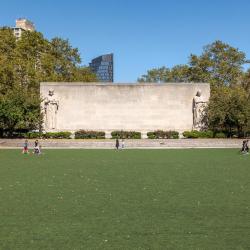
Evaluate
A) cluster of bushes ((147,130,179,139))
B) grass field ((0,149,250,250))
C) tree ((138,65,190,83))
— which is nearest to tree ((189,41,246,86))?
tree ((138,65,190,83))

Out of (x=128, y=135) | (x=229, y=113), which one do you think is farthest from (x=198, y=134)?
(x=128, y=135)

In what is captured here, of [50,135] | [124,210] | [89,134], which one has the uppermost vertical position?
[89,134]

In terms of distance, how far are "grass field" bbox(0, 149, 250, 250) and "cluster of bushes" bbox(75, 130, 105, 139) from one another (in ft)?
73.6

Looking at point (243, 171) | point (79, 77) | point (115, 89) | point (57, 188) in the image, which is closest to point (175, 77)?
point (79, 77)

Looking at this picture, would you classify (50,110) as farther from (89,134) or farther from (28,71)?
(28,71)

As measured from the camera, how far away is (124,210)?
11.2 metres

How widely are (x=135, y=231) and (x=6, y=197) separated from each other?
199 inches

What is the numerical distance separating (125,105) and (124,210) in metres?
34.8

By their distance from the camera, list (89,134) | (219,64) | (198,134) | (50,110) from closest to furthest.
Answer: (198,134), (89,134), (50,110), (219,64)

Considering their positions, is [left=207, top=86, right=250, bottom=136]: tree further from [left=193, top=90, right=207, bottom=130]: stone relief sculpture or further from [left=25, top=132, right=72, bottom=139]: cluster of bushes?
[left=25, top=132, right=72, bottom=139]: cluster of bushes

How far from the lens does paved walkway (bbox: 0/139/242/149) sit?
37.8m

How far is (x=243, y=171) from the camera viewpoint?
64.6 feet

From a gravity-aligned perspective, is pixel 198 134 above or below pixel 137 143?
above

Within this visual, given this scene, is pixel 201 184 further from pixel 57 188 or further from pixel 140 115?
pixel 140 115
